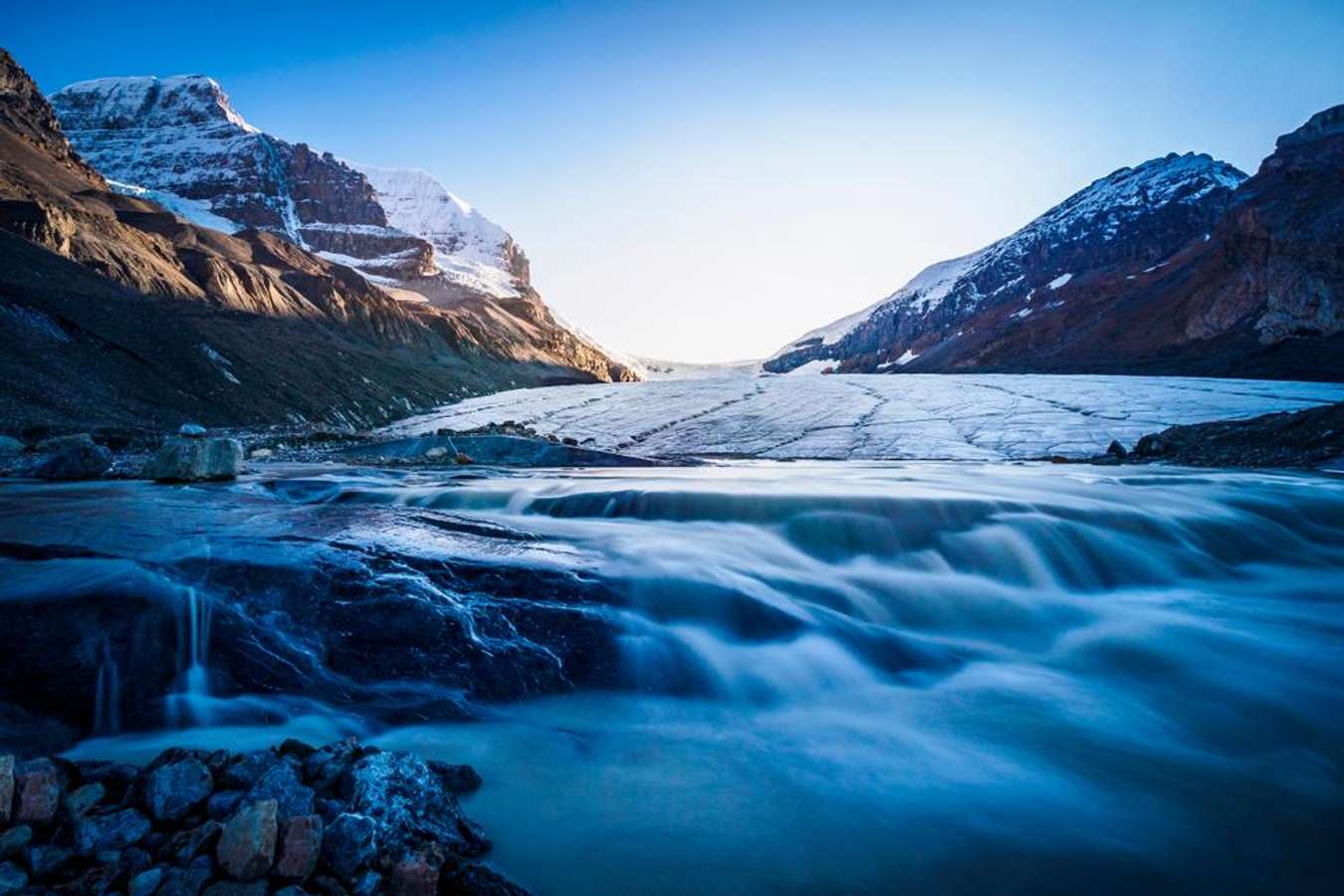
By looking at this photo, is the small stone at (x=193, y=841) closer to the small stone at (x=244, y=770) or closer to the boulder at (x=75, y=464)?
the small stone at (x=244, y=770)

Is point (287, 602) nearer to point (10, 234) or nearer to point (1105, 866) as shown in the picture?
point (1105, 866)

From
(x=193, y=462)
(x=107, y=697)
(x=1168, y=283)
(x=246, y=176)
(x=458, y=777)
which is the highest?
(x=246, y=176)

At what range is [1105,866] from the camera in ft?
7.39

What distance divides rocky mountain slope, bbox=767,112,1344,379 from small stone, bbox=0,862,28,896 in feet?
138

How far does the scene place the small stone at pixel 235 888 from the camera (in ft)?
5.13

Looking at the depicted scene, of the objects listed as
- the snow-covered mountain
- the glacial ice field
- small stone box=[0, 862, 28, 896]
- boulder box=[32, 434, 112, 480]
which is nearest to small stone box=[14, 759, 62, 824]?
small stone box=[0, 862, 28, 896]

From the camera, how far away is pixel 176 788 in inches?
71.8

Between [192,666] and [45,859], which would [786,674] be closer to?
[192,666]

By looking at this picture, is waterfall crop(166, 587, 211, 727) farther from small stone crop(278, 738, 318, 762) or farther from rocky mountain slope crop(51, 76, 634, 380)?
rocky mountain slope crop(51, 76, 634, 380)

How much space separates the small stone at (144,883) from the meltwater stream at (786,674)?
39.7 inches

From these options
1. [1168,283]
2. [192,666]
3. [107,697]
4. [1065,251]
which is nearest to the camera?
[107,697]

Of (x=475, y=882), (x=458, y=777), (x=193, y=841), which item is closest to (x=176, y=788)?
(x=193, y=841)

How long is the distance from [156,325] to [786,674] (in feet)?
76.8

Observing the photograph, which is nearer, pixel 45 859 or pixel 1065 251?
pixel 45 859
